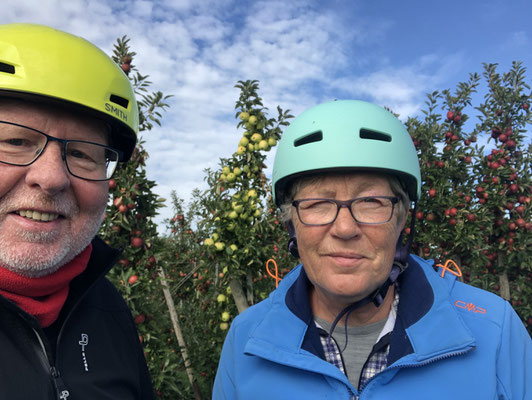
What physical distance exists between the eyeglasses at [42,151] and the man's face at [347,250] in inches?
37.6

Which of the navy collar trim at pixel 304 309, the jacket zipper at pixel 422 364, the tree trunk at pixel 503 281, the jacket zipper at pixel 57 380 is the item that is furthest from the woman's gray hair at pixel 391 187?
the tree trunk at pixel 503 281

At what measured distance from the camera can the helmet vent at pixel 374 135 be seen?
1.90 metres

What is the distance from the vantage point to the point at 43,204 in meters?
1.51

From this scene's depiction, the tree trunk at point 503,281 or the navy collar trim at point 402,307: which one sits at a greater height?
the tree trunk at point 503,281

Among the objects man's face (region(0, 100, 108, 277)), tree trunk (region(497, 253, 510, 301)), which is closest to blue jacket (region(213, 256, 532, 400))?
man's face (region(0, 100, 108, 277))

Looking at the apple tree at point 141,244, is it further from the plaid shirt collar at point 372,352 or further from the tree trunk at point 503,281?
the tree trunk at point 503,281

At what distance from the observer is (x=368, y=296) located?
1.63m

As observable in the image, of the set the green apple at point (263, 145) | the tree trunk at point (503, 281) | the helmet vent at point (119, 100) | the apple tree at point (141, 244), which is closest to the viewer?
the helmet vent at point (119, 100)

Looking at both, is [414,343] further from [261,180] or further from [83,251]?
[261,180]

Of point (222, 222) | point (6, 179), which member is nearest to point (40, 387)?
point (6, 179)

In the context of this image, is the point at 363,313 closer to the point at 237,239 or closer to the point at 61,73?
the point at 61,73

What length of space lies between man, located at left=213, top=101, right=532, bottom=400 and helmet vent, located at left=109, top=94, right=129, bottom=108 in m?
0.88

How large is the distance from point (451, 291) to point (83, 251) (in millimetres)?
1722

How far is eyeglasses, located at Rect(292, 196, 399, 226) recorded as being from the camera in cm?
161
